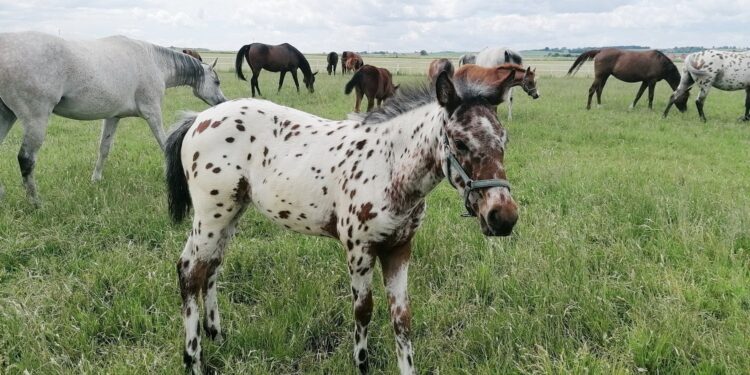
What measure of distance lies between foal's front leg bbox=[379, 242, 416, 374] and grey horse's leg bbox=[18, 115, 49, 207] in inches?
170

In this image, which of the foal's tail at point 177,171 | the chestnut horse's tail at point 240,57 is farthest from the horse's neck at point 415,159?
the chestnut horse's tail at point 240,57

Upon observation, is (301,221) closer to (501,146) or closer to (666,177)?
(501,146)

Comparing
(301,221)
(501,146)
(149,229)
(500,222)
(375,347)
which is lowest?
(375,347)

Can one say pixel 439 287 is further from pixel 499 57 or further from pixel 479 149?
pixel 499 57

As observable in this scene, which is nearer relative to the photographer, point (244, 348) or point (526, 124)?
point (244, 348)

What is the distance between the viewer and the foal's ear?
2.03 meters

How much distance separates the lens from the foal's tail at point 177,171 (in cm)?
306

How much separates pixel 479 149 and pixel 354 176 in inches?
28.3

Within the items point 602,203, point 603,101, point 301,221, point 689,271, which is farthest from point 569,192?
point 603,101

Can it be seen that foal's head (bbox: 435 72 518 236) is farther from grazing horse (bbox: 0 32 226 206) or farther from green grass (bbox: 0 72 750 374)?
grazing horse (bbox: 0 32 226 206)

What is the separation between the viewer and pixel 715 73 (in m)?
12.5

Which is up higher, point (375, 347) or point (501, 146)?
point (501, 146)

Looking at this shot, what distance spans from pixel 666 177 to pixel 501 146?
5.08 metres

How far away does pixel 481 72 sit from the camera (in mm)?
2156
